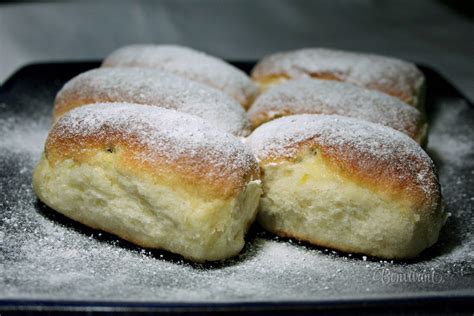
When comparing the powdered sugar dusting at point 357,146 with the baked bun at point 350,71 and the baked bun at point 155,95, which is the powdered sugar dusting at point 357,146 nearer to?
the baked bun at point 155,95

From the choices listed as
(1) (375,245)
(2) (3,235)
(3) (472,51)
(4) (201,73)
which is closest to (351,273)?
(1) (375,245)

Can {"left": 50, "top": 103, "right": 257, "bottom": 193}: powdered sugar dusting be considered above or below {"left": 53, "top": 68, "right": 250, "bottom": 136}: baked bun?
above

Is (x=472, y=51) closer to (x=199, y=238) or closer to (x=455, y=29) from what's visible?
(x=455, y=29)

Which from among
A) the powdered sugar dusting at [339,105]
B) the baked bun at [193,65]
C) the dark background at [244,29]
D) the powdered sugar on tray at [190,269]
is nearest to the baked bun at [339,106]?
the powdered sugar dusting at [339,105]

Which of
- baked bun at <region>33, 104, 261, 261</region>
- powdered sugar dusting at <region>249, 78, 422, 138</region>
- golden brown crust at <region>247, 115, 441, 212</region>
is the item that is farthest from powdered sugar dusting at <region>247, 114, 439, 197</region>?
powdered sugar dusting at <region>249, 78, 422, 138</region>

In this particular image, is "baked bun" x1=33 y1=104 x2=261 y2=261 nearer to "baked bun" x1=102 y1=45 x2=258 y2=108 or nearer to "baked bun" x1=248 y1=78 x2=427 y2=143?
"baked bun" x1=248 y1=78 x2=427 y2=143

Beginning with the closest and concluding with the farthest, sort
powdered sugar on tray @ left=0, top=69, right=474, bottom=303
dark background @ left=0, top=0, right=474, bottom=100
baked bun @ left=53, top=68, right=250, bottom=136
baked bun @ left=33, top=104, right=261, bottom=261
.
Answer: powdered sugar on tray @ left=0, top=69, right=474, bottom=303 → baked bun @ left=33, top=104, right=261, bottom=261 → baked bun @ left=53, top=68, right=250, bottom=136 → dark background @ left=0, top=0, right=474, bottom=100

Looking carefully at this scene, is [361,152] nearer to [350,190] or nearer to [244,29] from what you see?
[350,190]

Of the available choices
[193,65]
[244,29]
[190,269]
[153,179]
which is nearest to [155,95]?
[193,65]
